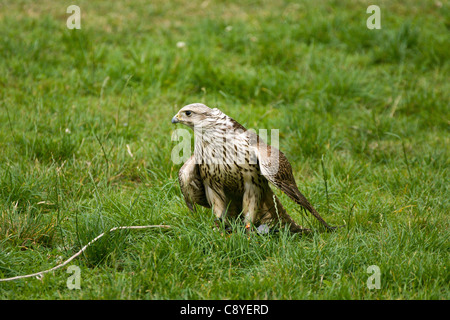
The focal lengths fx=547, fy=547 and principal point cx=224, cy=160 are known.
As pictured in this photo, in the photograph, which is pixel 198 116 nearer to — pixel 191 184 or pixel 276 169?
pixel 191 184

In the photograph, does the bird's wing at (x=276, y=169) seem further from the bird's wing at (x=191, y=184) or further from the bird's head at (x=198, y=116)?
the bird's wing at (x=191, y=184)

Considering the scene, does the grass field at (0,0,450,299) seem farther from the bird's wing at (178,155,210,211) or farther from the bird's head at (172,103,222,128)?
the bird's head at (172,103,222,128)

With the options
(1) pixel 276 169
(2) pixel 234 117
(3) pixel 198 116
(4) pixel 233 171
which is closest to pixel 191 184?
(4) pixel 233 171

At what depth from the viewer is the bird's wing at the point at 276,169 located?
11.8ft

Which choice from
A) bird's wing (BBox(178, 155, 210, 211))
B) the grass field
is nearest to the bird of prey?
bird's wing (BBox(178, 155, 210, 211))

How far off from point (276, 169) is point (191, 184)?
27.3 inches

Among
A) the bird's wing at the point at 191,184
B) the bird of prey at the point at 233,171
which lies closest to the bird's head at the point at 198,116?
the bird of prey at the point at 233,171

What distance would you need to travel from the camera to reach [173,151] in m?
4.95

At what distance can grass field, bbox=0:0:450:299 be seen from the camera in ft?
11.4

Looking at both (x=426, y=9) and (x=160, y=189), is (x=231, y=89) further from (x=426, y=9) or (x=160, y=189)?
→ (x=426, y=9)

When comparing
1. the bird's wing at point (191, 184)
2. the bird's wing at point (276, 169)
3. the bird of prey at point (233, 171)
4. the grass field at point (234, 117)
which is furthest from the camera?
the bird's wing at point (191, 184)

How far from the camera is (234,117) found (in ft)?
18.6
